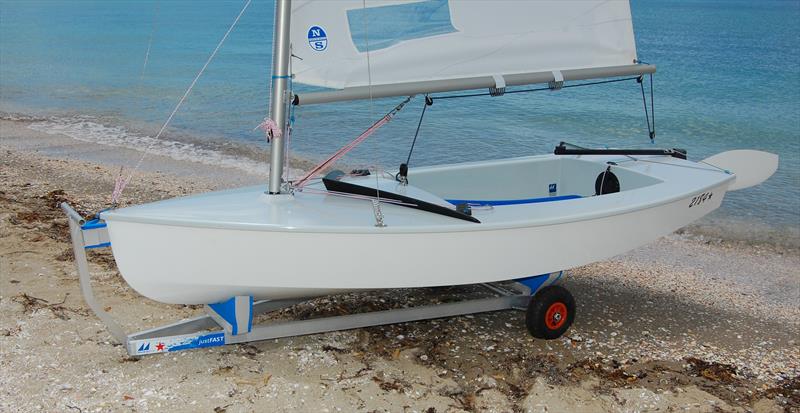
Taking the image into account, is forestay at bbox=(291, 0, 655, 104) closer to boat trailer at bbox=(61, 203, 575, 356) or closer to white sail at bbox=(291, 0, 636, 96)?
white sail at bbox=(291, 0, 636, 96)

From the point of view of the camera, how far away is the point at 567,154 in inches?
239

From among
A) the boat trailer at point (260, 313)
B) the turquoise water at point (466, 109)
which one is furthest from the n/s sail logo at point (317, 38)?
the turquoise water at point (466, 109)

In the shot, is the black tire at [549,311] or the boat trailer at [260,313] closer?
the boat trailer at [260,313]

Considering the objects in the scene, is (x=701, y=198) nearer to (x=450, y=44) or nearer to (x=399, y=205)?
(x=450, y=44)

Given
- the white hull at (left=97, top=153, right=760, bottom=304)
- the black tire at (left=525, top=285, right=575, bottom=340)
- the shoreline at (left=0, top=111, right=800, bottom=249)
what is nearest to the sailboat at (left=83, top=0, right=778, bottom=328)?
the white hull at (left=97, top=153, right=760, bottom=304)

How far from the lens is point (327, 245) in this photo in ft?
13.0

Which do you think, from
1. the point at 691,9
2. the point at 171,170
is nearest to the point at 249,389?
the point at 171,170

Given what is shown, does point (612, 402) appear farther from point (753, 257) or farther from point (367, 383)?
point (753, 257)

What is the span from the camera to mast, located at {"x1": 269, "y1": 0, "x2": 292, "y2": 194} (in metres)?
4.17

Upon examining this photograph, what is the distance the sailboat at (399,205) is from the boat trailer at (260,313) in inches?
6.1

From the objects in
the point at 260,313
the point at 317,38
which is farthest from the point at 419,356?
the point at 317,38

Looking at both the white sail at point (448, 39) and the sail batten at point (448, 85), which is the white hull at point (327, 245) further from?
the white sail at point (448, 39)

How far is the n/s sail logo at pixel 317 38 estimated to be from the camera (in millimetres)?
4309

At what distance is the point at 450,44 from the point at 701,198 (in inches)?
75.2
